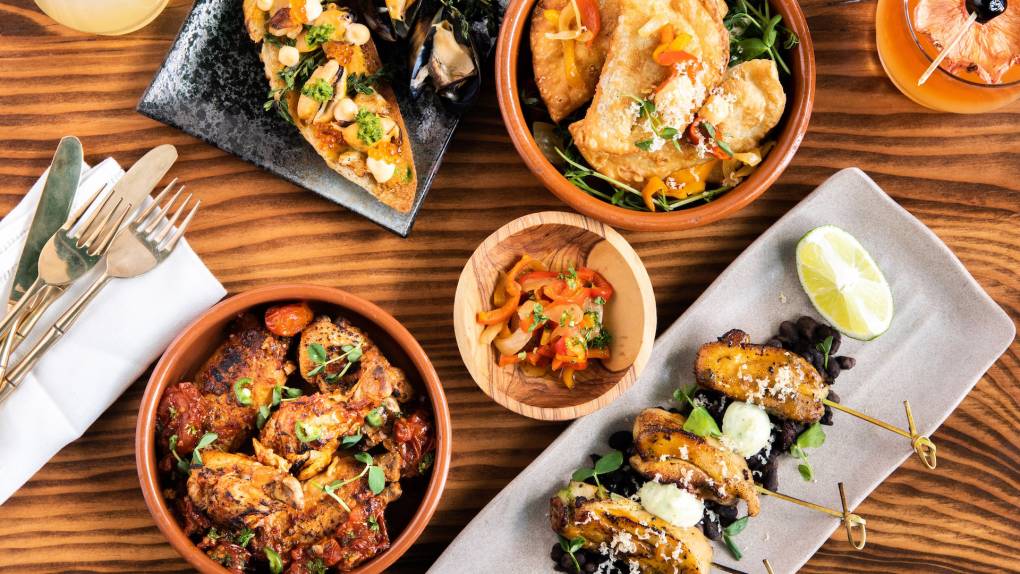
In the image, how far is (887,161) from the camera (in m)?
3.62

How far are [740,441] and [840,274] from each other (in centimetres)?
81

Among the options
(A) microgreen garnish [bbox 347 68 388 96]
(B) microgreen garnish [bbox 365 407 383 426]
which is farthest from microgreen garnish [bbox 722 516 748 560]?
(A) microgreen garnish [bbox 347 68 388 96]

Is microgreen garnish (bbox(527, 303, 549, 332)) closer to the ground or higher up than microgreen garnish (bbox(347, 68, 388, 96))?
closer to the ground

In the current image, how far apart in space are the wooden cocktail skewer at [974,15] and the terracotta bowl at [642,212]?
54 centimetres

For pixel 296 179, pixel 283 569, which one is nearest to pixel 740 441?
pixel 283 569

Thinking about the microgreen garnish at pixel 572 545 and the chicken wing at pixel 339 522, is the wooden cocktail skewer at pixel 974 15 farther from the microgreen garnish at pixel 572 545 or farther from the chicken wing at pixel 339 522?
the chicken wing at pixel 339 522

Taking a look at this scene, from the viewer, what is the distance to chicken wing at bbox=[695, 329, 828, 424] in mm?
3309

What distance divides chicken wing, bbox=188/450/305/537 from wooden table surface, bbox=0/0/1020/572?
657 mm

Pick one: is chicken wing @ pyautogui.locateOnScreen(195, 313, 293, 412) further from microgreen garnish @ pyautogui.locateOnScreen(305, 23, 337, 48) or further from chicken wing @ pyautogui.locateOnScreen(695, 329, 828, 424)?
chicken wing @ pyautogui.locateOnScreen(695, 329, 828, 424)

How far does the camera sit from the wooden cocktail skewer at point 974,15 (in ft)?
10.1

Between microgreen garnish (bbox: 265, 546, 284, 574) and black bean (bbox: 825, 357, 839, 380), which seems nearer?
microgreen garnish (bbox: 265, 546, 284, 574)

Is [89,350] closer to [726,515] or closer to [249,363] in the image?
[249,363]

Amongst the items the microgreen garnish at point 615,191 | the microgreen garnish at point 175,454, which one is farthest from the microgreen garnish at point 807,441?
the microgreen garnish at point 175,454

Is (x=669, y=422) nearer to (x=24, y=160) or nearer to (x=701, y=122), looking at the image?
(x=701, y=122)
